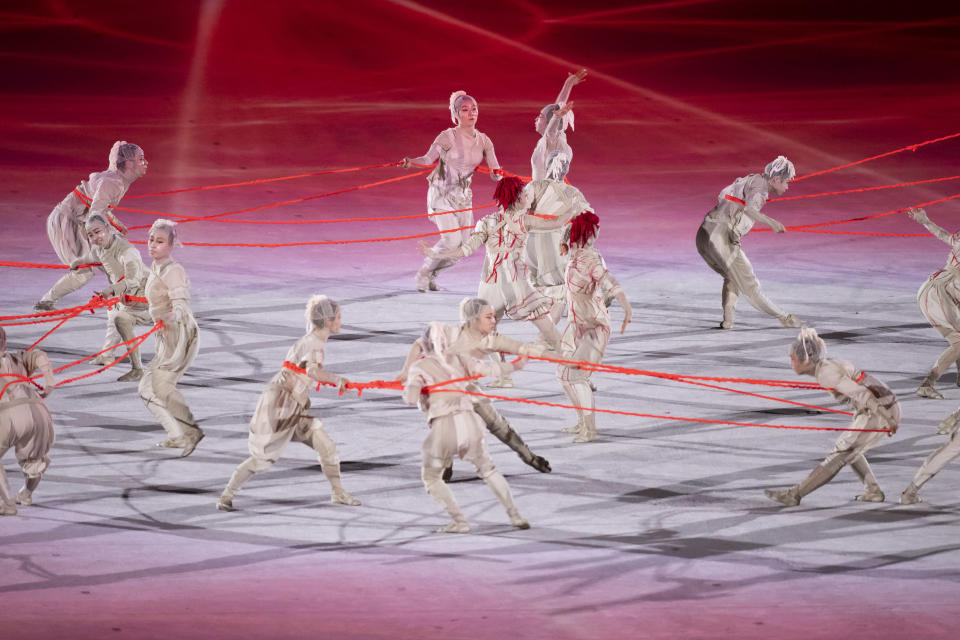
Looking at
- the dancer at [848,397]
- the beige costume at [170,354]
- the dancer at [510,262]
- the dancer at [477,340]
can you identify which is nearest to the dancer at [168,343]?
the beige costume at [170,354]

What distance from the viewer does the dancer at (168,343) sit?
27.5 feet

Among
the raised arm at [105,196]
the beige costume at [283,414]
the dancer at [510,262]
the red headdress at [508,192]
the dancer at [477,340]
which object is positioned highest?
the raised arm at [105,196]

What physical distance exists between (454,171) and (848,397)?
5.37 meters

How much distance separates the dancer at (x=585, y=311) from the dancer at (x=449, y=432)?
59.5 inches

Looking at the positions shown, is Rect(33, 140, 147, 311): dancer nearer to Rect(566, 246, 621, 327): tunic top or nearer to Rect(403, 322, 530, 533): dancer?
Rect(566, 246, 621, 327): tunic top

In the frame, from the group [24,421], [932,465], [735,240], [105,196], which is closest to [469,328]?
[24,421]

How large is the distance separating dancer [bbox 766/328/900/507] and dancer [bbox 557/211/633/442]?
4.76ft

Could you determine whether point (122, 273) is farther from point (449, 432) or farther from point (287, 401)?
point (449, 432)

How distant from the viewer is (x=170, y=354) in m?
8.45

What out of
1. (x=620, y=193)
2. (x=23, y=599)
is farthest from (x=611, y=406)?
(x=620, y=193)

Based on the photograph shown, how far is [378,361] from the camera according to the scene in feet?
33.5

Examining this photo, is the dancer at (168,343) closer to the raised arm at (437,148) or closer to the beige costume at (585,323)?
the beige costume at (585,323)

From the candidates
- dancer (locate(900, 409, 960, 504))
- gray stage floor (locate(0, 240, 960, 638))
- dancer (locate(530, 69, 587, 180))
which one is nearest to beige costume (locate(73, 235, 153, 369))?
gray stage floor (locate(0, 240, 960, 638))

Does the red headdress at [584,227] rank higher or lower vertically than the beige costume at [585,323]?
higher
